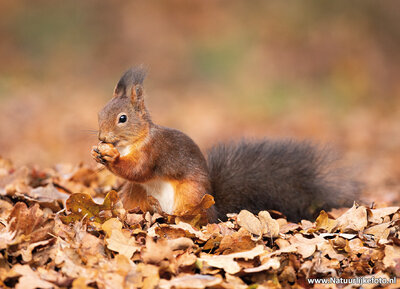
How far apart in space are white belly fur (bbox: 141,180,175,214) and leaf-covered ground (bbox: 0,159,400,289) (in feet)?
0.52

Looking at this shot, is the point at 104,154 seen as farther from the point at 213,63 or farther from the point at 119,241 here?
the point at 213,63

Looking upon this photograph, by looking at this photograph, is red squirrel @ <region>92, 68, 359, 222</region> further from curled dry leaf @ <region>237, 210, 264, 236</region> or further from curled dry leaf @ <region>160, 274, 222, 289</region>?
curled dry leaf @ <region>160, 274, 222, 289</region>

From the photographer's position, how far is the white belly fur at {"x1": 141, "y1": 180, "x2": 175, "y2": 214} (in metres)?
3.19

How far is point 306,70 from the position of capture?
12.8m

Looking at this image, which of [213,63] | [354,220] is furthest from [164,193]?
[213,63]

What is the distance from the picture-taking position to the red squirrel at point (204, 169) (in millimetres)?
3141

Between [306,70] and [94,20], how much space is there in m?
5.94

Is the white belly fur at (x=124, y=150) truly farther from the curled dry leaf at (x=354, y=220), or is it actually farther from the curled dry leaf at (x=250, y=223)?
the curled dry leaf at (x=354, y=220)

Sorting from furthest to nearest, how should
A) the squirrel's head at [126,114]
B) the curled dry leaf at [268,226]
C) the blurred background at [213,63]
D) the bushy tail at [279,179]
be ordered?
1. the blurred background at [213,63]
2. the bushy tail at [279,179]
3. the squirrel's head at [126,114]
4. the curled dry leaf at [268,226]

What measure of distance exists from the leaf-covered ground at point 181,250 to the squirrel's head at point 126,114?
41cm

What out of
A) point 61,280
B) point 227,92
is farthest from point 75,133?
point 61,280

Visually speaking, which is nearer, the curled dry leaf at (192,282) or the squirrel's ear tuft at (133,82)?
the curled dry leaf at (192,282)

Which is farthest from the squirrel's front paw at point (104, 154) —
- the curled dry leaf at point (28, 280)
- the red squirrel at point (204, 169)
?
the curled dry leaf at point (28, 280)

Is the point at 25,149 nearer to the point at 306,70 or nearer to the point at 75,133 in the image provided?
the point at 75,133
